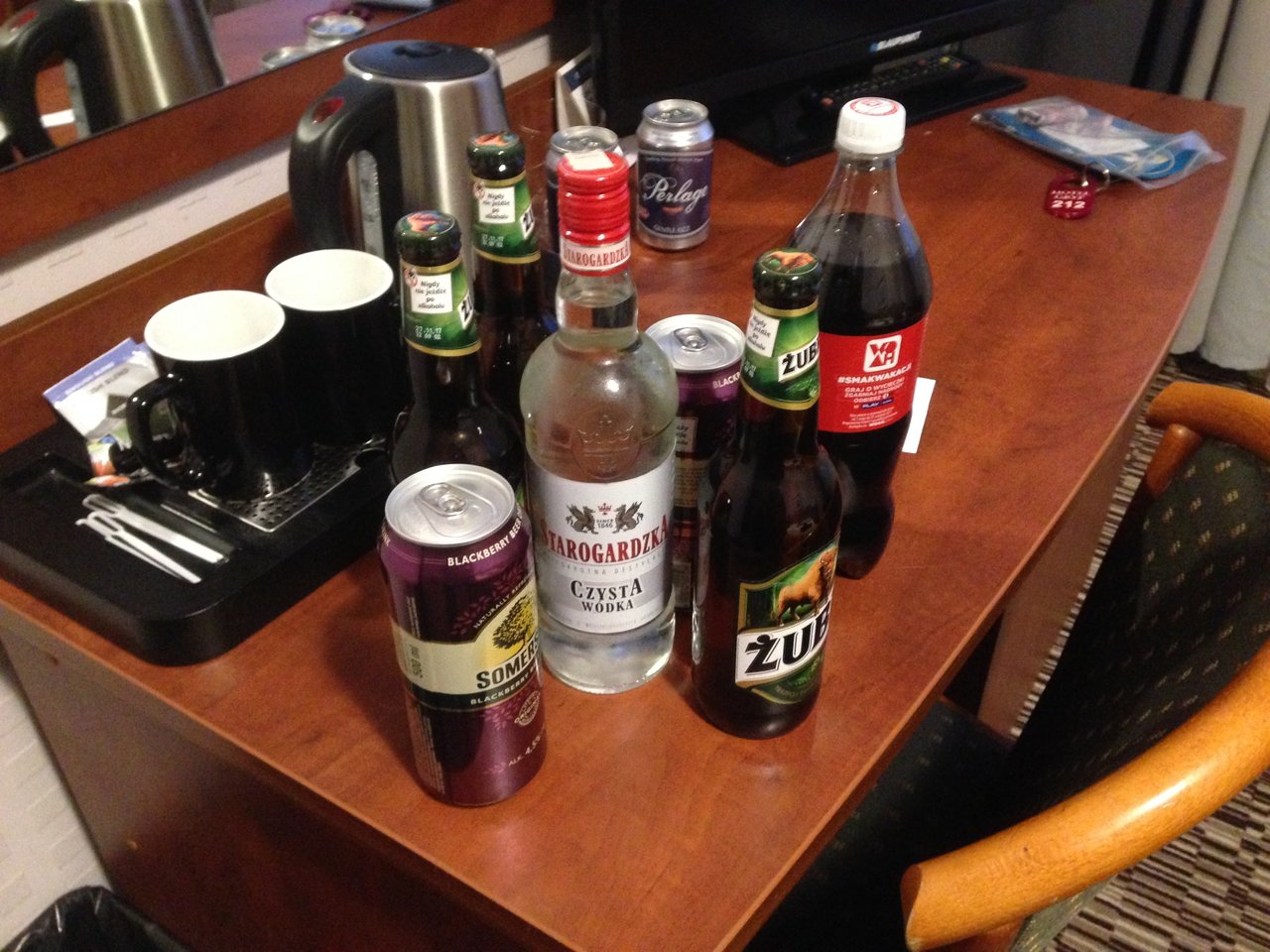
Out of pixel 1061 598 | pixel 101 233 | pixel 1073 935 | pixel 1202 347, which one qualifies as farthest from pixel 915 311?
pixel 1202 347

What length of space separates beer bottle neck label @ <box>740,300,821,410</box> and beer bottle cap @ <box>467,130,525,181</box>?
184mm

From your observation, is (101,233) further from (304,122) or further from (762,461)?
(762,461)

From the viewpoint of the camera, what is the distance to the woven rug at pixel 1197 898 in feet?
4.50

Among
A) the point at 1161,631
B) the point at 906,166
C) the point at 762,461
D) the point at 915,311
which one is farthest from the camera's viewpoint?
the point at 906,166

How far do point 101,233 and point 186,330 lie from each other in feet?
0.64

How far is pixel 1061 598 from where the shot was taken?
4.45 ft

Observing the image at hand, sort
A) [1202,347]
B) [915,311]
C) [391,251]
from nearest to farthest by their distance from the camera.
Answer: [915,311], [391,251], [1202,347]

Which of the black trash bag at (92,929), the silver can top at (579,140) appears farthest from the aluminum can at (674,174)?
the black trash bag at (92,929)

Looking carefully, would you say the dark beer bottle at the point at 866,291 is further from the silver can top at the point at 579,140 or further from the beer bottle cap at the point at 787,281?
the silver can top at the point at 579,140

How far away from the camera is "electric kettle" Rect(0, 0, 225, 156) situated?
2.73 ft

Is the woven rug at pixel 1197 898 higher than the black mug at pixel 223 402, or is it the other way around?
the black mug at pixel 223 402

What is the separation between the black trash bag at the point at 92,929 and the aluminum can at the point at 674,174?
0.90 metres

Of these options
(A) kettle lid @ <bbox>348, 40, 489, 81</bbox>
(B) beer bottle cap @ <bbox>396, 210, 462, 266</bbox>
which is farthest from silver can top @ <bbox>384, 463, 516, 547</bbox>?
(A) kettle lid @ <bbox>348, 40, 489, 81</bbox>

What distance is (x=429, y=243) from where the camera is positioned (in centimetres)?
55
